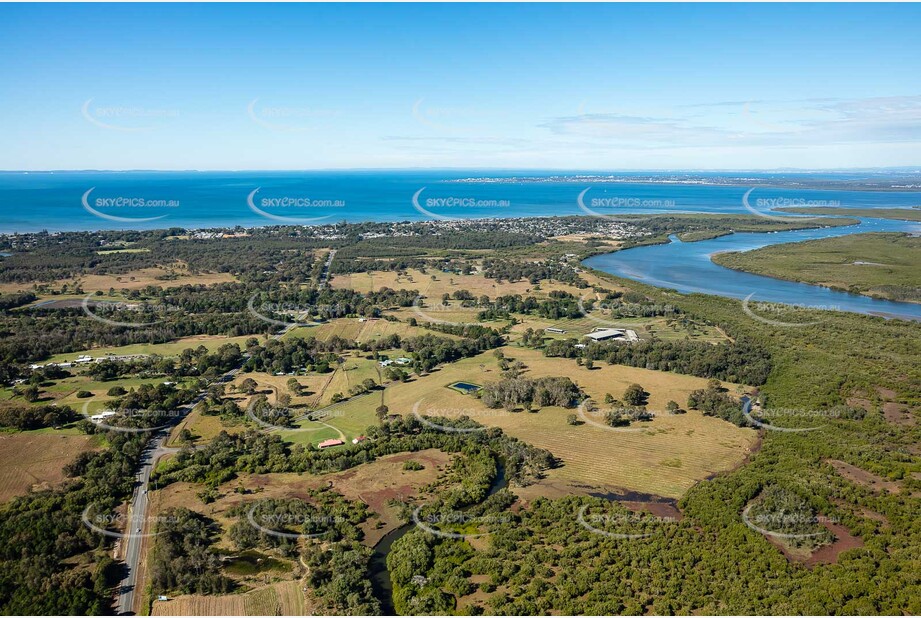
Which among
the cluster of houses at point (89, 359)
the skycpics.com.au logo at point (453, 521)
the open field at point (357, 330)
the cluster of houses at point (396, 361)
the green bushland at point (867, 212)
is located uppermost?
the green bushland at point (867, 212)

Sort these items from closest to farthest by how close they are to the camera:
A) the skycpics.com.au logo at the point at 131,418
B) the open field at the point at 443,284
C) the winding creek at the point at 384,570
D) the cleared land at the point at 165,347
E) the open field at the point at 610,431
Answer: the winding creek at the point at 384,570 → the open field at the point at 610,431 → the skycpics.com.au logo at the point at 131,418 → the cleared land at the point at 165,347 → the open field at the point at 443,284

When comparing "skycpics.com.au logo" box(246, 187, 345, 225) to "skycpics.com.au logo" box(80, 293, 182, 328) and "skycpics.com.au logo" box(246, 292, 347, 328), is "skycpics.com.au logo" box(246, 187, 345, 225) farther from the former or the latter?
"skycpics.com.au logo" box(246, 292, 347, 328)

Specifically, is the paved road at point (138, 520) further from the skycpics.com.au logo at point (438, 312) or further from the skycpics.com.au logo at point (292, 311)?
the skycpics.com.au logo at point (438, 312)

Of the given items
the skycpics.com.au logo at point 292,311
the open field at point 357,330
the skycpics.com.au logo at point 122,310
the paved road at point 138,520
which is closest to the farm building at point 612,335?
the open field at point 357,330

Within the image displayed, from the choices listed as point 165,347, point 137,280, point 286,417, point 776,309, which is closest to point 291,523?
point 286,417

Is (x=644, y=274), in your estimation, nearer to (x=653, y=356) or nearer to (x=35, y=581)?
(x=653, y=356)
